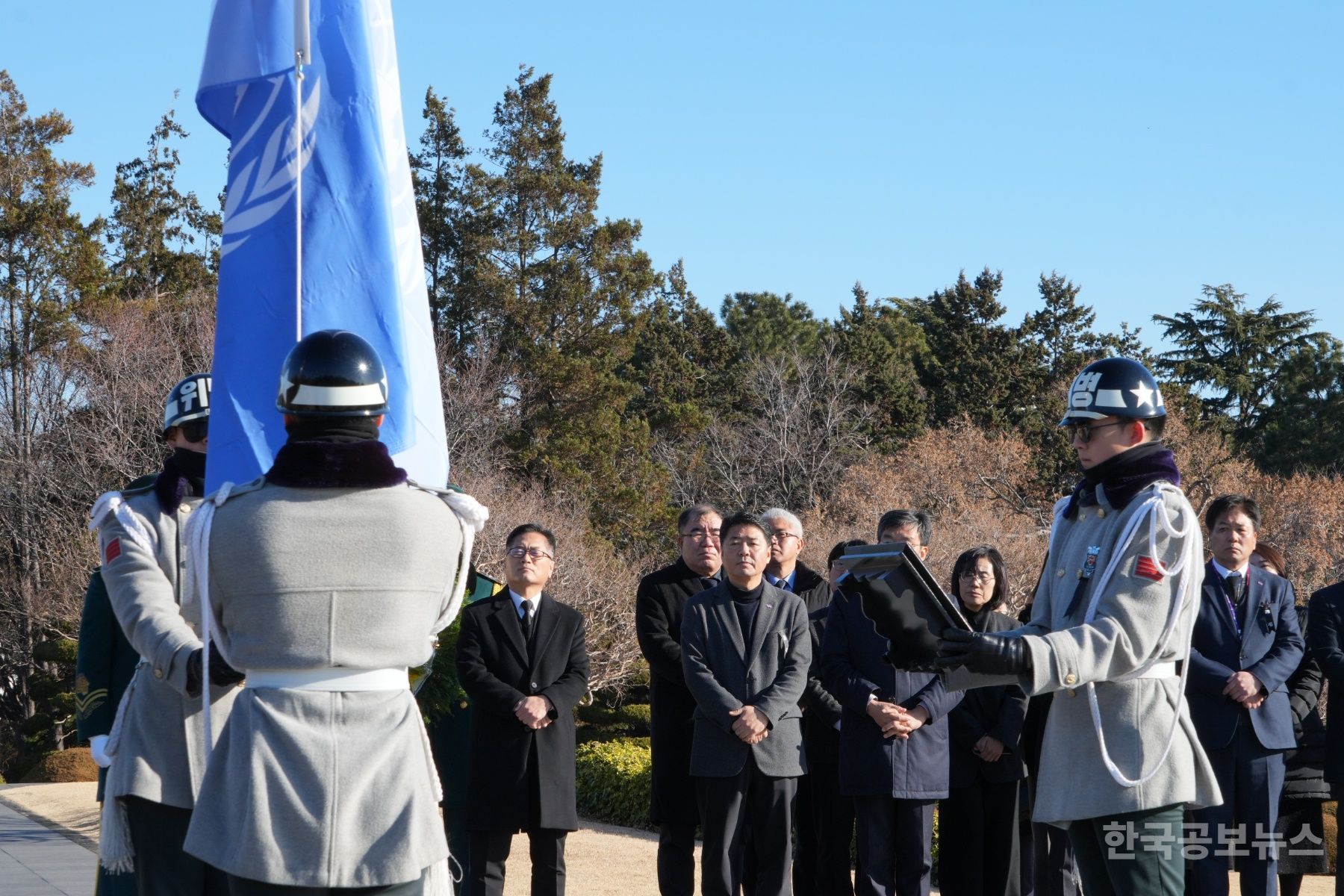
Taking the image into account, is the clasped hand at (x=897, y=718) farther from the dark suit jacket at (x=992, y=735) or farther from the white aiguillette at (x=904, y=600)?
the white aiguillette at (x=904, y=600)

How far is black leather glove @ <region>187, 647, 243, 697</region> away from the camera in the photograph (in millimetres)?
4340

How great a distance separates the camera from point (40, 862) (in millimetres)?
10820

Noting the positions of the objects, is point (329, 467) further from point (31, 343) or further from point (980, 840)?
point (31, 343)

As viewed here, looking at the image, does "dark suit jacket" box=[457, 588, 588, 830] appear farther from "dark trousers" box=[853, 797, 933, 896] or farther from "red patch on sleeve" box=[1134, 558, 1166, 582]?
"red patch on sleeve" box=[1134, 558, 1166, 582]

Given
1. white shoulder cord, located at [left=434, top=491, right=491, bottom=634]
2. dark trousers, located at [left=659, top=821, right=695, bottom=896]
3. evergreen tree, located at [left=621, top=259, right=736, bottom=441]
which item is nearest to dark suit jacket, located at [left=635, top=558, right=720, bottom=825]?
dark trousers, located at [left=659, top=821, right=695, bottom=896]

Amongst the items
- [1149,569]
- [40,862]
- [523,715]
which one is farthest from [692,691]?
[40,862]

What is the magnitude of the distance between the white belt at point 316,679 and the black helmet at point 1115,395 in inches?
96.4

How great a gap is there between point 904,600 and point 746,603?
3655mm

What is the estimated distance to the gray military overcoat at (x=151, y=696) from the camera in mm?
4922

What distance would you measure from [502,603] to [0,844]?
604 cm

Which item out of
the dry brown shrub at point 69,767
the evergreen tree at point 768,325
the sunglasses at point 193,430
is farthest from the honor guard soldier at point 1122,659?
the evergreen tree at point 768,325

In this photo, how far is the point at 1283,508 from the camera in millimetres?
30031

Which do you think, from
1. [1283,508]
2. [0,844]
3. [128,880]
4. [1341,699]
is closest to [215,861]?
[128,880]

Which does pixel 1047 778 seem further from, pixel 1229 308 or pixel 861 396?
pixel 1229 308
